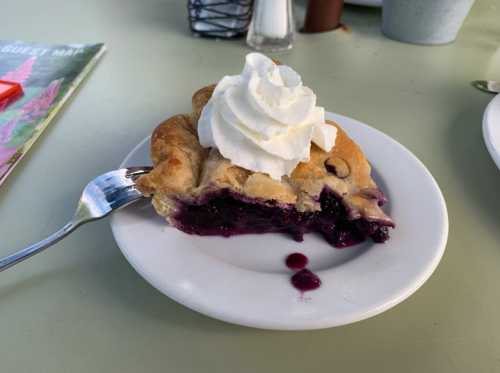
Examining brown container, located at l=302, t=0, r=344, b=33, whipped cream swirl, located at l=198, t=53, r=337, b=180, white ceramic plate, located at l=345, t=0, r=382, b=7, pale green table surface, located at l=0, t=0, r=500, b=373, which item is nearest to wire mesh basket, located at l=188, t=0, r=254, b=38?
pale green table surface, located at l=0, t=0, r=500, b=373

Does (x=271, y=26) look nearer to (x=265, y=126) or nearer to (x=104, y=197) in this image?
(x=265, y=126)

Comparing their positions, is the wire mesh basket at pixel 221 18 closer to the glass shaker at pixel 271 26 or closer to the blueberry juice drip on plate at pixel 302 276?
the glass shaker at pixel 271 26

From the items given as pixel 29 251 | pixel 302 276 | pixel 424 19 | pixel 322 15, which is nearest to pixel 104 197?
pixel 29 251

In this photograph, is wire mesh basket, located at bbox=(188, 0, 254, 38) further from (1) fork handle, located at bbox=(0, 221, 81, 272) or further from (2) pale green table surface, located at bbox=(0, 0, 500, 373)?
(1) fork handle, located at bbox=(0, 221, 81, 272)

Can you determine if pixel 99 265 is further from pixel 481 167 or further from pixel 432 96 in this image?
pixel 432 96

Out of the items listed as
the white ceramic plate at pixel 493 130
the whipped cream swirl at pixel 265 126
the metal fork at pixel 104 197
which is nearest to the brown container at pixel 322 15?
the white ceramic plate at pixel 493 130

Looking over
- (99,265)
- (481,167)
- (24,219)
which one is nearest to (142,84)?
(24,219)
